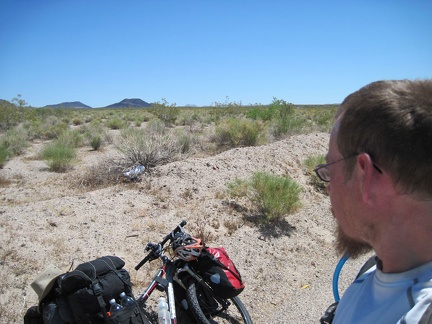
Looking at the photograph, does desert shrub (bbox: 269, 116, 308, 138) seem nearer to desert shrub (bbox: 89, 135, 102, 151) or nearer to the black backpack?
desert shrub (bbox: 89, 135, 102, 151)

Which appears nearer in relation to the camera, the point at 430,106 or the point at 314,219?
the point at 430,106

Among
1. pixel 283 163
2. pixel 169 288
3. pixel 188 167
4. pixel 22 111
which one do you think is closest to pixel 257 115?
pixel 283 163

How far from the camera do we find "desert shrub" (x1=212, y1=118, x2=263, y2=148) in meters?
12.1

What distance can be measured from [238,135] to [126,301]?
956 centimetres

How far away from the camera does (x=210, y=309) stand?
138 inches

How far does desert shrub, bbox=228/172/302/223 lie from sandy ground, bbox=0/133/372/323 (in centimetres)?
19

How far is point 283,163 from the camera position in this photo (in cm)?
883

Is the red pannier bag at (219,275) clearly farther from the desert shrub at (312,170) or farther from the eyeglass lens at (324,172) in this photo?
the desert shrub at (312,170)

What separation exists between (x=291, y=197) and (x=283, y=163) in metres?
2.68

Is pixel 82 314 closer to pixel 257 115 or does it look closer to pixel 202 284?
pixel 202 284

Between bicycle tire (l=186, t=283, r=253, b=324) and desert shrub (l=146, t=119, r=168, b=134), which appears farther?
desert shrub (l=146, t=119, r=168, b=134)

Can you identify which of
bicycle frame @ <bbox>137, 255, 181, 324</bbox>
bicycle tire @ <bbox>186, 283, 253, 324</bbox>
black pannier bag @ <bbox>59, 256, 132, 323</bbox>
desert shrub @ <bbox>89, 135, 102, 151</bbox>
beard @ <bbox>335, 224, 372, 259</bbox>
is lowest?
bicycle tire @ <bbox>186, 283, 253, 324</bbox>

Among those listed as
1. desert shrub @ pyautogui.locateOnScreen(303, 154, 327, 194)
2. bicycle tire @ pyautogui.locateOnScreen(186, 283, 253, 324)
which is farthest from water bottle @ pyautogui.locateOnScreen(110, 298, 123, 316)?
desert shrub @ pyautogui.locateOnScreen(303, 154, 327, 194)

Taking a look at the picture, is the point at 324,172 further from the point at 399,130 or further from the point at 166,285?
the point at 166,285
